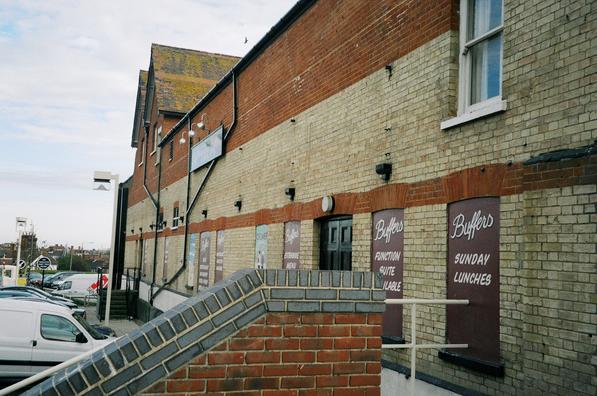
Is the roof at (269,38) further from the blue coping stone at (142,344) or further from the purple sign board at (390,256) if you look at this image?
the blue coping stone at (142,344)

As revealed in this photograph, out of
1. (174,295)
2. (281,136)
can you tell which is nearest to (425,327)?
(281,136)

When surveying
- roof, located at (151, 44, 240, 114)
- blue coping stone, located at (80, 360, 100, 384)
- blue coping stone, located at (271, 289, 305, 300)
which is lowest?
blue coping stone, located at (80, 360, 100, 384)

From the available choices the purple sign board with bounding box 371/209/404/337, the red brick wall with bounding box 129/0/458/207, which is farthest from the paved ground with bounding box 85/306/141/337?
the purple sign board with bounding box 371/209/404/337

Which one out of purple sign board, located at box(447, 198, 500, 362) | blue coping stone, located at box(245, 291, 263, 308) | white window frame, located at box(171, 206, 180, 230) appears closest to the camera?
blue coping stone, located at box(245, 291, 263, 308)

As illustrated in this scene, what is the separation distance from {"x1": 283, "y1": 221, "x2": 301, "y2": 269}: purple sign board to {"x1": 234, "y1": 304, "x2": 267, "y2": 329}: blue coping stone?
7106mm

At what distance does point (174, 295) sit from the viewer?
65.9ft

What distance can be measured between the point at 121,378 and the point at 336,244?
6652mm

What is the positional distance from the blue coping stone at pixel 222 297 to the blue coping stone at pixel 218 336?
144 millimetres

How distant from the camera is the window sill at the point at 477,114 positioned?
625 centimetres

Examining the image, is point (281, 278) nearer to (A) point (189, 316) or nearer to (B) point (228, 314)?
(B) point (228, 314)

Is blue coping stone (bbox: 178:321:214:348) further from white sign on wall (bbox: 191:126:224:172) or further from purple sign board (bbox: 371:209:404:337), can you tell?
white sign on wall (bbox: 191:126:224:172)

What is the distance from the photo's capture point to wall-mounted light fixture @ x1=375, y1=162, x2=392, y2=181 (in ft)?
26.8

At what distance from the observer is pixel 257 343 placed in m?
3.93

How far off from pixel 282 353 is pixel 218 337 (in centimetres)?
47
